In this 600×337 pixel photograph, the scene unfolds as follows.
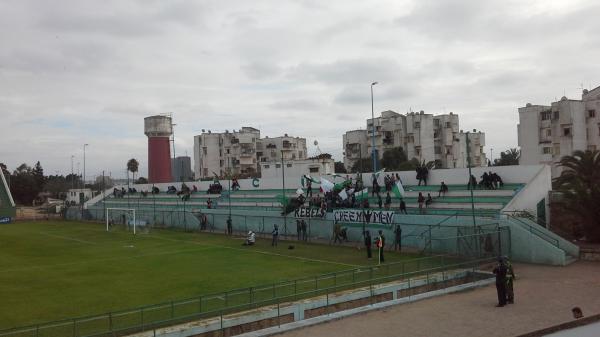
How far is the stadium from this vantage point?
18.0 meters

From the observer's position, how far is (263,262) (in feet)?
101

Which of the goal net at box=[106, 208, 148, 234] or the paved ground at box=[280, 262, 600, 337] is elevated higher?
the goal net at box=[106, 208, 148, 234]

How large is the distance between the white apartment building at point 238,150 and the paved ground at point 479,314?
96.8m

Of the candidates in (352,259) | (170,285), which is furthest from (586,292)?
(170,285)

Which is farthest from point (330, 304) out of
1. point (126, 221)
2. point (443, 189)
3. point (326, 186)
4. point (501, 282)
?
point (126, 221)

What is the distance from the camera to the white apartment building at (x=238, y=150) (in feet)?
386

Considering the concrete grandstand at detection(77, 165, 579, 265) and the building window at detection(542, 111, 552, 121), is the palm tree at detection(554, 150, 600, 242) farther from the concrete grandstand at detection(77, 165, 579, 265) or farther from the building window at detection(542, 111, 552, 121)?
the building window at detection(542, 111, 552, 121)

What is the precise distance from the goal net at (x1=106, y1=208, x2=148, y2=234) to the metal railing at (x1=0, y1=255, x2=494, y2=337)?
32833 mm

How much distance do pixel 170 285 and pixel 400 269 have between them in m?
10.4

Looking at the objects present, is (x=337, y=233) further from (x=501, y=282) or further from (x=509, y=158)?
(x=509, y=158)

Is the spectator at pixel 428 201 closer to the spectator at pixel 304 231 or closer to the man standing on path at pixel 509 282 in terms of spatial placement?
the spectator at pixel 304 231

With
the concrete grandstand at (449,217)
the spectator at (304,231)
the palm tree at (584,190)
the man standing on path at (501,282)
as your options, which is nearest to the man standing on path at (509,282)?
the man standing on path at (501,282)

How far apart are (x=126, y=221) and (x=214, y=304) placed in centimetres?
4186

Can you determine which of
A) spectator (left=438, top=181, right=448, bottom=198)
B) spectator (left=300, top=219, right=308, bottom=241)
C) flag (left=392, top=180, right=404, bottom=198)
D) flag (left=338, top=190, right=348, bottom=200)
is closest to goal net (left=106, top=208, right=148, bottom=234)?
spectator (left=300, top=219, right=308, bottom=241)
